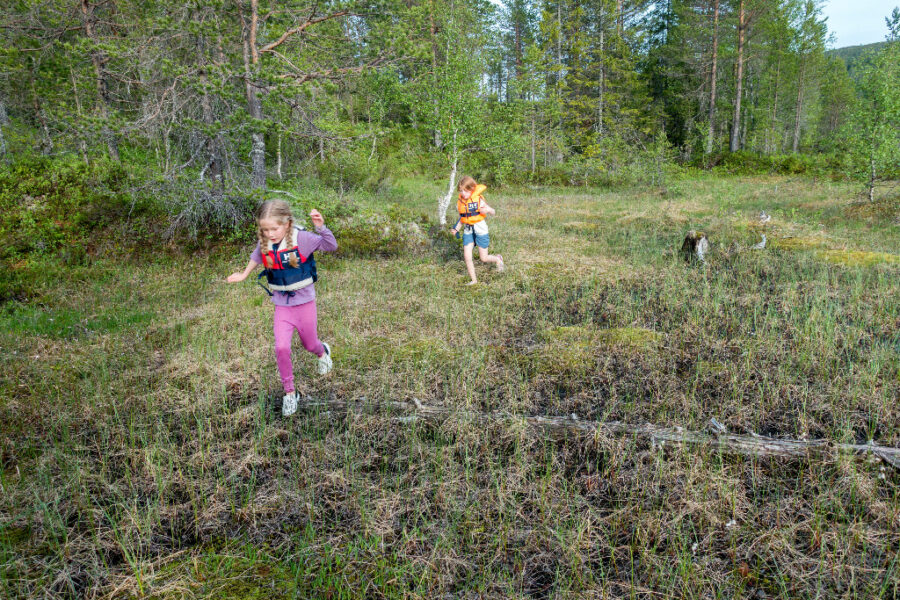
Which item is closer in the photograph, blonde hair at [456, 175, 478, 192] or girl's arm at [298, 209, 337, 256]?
girl's arm at [298, 209, 337, 256]

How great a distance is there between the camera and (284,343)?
390 centimetres

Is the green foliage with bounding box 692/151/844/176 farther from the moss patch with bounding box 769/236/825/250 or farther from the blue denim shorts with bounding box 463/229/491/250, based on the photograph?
the blue denim shorts with bounding box 463/229/491/250

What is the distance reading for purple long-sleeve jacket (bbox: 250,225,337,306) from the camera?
12.7ft

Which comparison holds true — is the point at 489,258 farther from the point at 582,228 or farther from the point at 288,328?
the point at 582,228

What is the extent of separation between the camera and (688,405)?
384 cm

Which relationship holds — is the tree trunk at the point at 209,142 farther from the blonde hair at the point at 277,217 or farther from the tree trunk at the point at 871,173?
the tree trunk at the point at 871,173

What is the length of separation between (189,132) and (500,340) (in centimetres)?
855

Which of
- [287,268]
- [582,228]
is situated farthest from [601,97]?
[287,268]

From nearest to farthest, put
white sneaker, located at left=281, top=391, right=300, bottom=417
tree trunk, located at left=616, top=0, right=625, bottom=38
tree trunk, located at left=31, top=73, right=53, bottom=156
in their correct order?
white sneaker, located at left=281, top=391, right=300, bottom=417
tree trunk, located at left=31, top=73, right=53, bottom=156
tree trunk, located at left=616, top=0, right=625, bottom=38

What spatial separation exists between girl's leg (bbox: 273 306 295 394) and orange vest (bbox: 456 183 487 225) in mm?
4456

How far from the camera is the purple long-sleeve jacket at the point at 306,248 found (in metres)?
3.86

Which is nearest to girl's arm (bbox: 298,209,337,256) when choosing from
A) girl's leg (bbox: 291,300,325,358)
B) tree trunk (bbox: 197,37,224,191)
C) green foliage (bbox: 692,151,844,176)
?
girl's leg (bbox: 291,300,325,358)

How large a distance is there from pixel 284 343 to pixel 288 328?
15cm

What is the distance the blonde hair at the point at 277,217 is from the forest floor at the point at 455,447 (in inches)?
49.5
